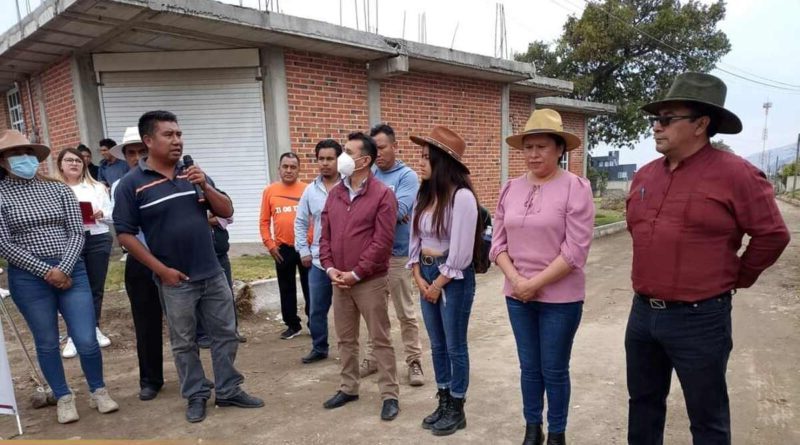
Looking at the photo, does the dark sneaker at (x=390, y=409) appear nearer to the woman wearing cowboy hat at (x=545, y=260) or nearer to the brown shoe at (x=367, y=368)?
the brown shoe at (x=367, y=368)

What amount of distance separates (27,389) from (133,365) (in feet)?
2.59

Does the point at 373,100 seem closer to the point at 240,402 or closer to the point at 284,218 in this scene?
the point at 284,218

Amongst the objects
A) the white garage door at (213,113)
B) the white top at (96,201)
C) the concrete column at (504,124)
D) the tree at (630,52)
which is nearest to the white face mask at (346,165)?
the white top at (96,201)

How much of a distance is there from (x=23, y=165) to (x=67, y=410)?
67.6 inches

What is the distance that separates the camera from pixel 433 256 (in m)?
3.13

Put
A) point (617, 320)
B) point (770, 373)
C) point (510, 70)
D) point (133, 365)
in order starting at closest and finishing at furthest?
point (770, 373), point (133, 365), point (617, 320), point (510, 70)

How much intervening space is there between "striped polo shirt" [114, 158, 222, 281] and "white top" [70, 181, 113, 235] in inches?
49.5

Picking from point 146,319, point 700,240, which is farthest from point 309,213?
point 700,240

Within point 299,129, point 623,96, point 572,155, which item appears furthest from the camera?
point 623,96

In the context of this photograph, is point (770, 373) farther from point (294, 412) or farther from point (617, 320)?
point (294, 412)

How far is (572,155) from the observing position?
14.5m

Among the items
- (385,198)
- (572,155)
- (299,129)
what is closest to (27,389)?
(385,198)

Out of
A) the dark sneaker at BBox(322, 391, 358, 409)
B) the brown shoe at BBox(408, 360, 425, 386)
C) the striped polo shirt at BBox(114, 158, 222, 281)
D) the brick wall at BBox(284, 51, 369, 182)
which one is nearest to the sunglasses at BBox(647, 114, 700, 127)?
the brown shoe at BBox(408, 360, 425, 386)

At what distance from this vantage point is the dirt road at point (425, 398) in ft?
10.3
